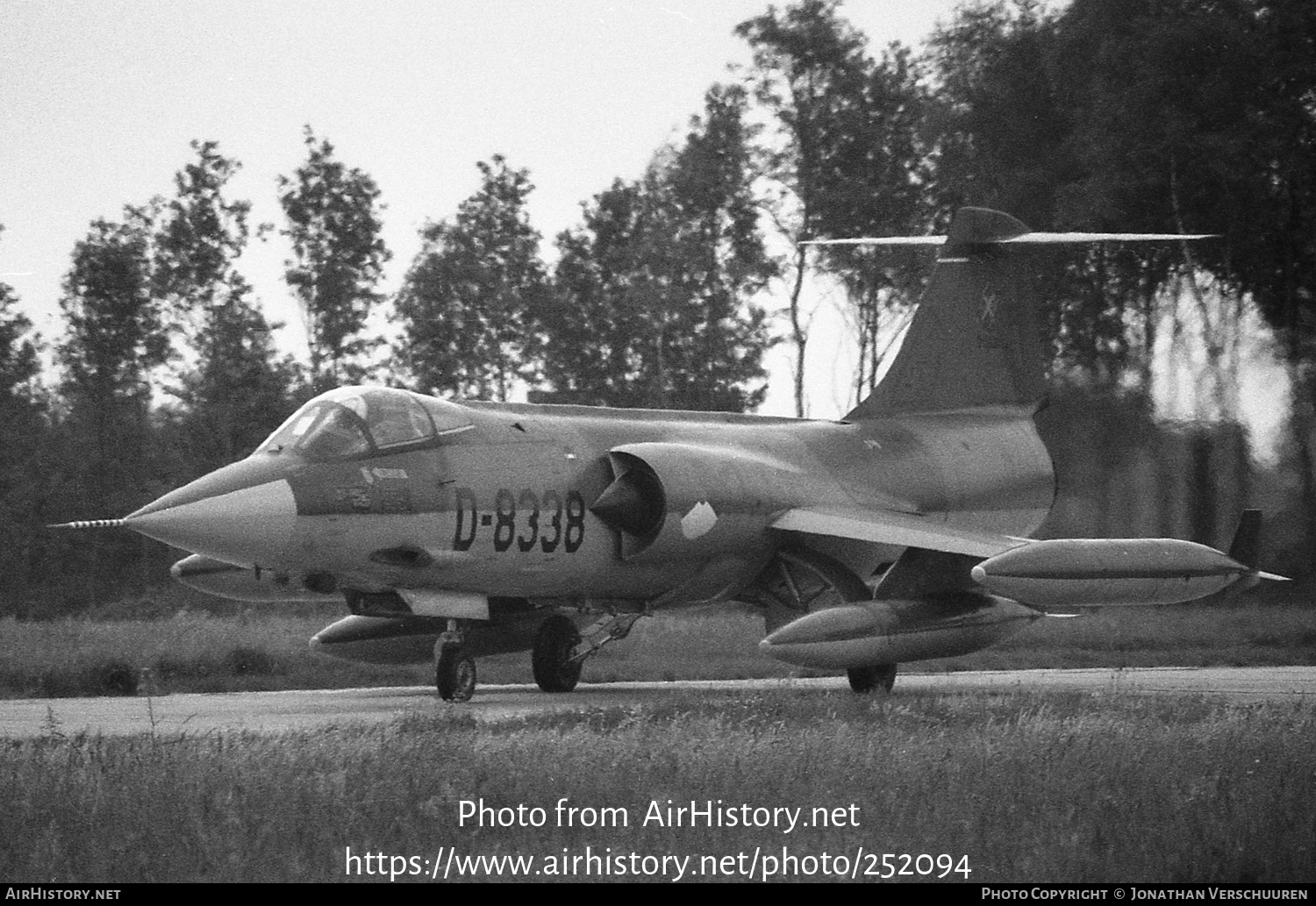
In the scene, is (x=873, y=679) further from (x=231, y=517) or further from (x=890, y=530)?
(x=231, y=517)

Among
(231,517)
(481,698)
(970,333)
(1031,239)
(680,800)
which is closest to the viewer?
(680,800)

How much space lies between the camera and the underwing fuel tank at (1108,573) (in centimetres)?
1351

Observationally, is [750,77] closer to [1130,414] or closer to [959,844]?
[1130,414]

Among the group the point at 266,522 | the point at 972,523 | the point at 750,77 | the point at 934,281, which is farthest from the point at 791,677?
the point at 750,77

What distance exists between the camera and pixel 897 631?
14844mm

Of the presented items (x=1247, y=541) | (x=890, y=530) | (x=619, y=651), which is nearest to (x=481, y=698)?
(x=890, y=530)

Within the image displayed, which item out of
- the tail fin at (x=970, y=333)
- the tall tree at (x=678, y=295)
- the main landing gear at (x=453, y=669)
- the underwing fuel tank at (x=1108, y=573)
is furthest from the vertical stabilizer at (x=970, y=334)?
the tall tree at (x=678, y=295)

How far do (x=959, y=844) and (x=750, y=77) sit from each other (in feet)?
108

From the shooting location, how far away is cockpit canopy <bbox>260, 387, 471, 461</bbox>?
45.3ft

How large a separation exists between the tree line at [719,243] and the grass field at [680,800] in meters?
18.9

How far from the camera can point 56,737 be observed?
990 centimetres

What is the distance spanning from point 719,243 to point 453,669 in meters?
26.9

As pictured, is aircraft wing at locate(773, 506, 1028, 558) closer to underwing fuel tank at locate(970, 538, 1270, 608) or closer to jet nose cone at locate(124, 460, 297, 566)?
underwing fuel tank at locate(970, 538, 1270, 608)

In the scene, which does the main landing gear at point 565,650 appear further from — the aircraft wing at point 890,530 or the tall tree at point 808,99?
the tall tree at point 808,99
